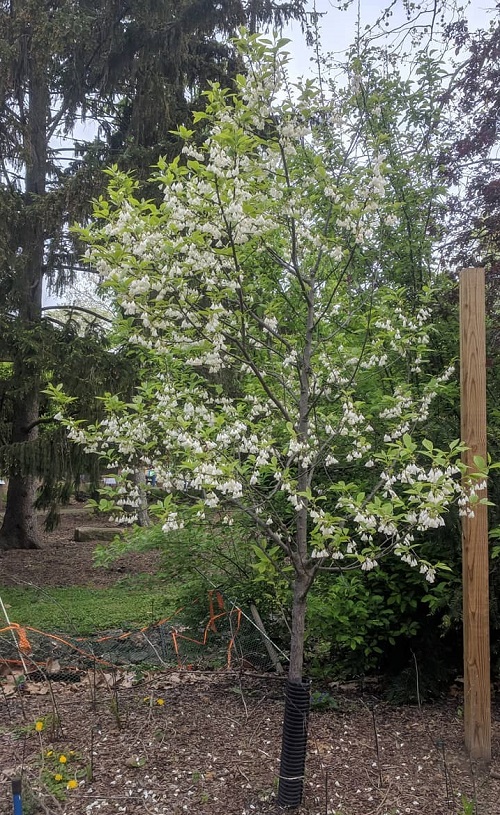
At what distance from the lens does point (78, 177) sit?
8.73 meters

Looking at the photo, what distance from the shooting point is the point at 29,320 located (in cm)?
969

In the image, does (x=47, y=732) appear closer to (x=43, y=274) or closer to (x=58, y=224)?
(x=58, y=224)

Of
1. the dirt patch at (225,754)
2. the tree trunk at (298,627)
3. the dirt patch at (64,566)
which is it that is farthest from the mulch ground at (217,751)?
the dirt patch at (64,566)

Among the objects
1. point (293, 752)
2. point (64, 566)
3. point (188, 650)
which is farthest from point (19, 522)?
point (293, 752)

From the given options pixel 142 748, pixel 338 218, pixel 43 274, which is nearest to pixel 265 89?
pixel 338 218

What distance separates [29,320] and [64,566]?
367cm

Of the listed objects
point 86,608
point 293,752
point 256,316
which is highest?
point 256,316

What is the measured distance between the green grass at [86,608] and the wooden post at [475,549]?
2650 mm

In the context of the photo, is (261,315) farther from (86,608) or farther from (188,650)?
(86,608)

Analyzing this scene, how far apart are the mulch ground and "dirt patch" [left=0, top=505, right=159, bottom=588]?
179 inches

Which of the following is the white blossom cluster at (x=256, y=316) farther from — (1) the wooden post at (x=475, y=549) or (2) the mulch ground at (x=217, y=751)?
(2) the mulch ground at (x=217, y=751)

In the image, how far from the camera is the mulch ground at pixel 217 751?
8.52ft

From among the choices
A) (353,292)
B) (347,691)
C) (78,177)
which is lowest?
(347,691)

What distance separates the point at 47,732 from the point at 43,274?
8.72 metres
